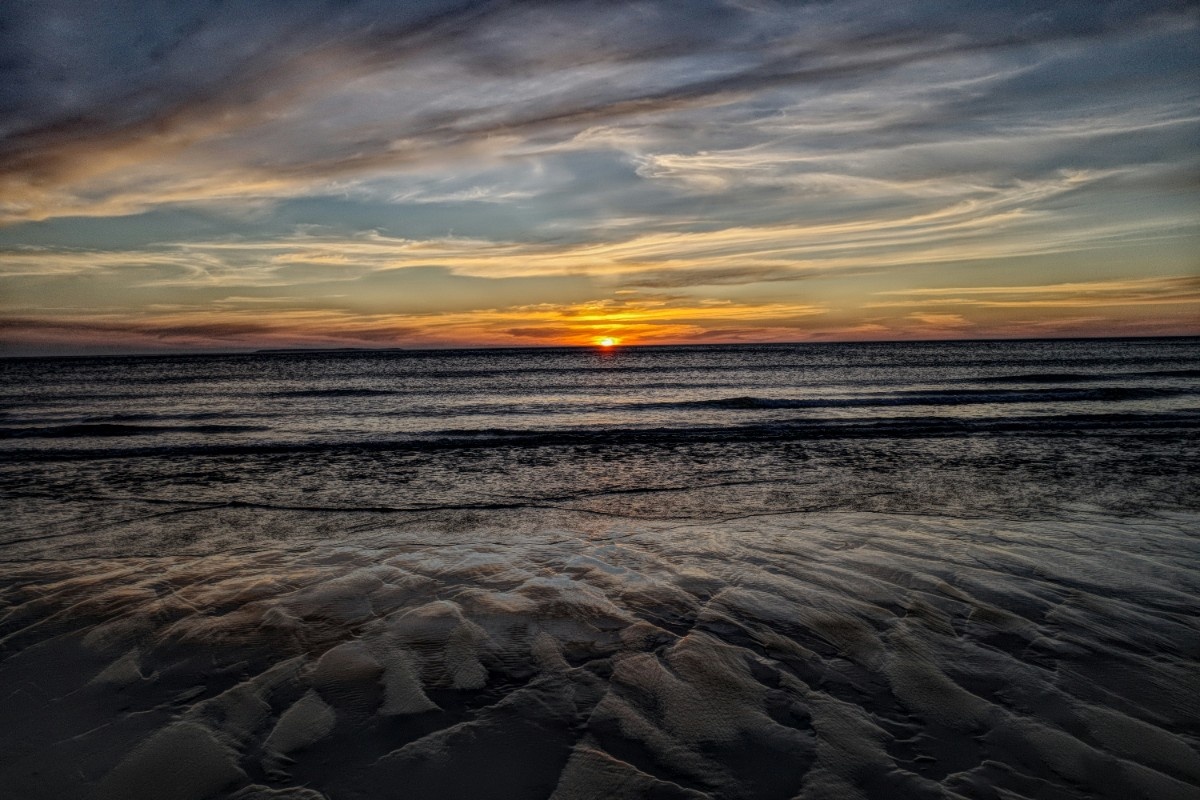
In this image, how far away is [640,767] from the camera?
317 cm

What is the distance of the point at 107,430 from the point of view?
69.4 feet

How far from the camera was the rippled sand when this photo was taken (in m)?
3.15

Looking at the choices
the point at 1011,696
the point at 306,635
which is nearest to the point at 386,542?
the point at 306,635

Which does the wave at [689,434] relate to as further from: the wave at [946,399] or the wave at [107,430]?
the wave at [946,399]

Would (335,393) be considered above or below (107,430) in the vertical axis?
above

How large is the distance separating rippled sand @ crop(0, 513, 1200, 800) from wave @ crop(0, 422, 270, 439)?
15.8 metres

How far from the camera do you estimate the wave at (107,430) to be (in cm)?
2027

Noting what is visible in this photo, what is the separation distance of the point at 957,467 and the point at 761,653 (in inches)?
404

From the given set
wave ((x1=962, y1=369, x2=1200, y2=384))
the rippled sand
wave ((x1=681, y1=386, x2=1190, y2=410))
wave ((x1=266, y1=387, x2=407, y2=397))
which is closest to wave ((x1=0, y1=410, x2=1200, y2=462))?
wave ((x1=681, y1=386, x2=1190, y2=410))

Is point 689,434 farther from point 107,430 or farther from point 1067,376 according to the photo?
point 1067,376

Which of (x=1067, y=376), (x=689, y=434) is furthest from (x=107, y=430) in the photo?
(x=1067, y=376)

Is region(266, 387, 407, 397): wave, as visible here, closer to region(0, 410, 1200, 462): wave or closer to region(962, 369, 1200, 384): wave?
→ region(0, 410, 1200, 462): wave

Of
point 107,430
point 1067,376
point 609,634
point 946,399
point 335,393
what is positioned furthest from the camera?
point 1067,376

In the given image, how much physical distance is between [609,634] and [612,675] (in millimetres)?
645
